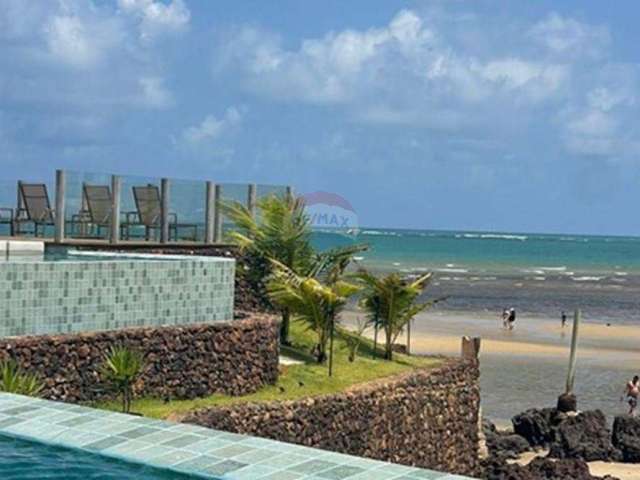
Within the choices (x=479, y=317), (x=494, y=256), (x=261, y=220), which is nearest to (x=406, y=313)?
(x=261, y=220)

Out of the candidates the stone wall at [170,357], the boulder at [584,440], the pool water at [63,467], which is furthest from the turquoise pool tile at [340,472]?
the boulder at [584,440]

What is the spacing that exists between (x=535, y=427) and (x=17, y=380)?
13.1 meters

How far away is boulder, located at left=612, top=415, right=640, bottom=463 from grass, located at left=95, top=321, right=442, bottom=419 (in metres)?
4.40

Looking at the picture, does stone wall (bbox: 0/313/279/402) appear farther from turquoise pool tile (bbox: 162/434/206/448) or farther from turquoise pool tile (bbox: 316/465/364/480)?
turquoise pool tile (bbox: 316/465/364/480)

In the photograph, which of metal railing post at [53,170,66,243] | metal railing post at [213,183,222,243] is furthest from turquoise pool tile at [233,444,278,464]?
metal railing post at [213,183,222,243]

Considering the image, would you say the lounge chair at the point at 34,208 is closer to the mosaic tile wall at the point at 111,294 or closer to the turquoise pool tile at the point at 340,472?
the mosaic tile wall at the point at 111,294

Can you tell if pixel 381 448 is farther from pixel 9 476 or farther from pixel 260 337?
pixel 9 476

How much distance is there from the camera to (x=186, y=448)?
701 centimetres

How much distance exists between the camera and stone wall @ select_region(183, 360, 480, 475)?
13.4 m

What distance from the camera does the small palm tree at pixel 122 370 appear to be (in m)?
12.4

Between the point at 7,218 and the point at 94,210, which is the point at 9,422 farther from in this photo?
the point at 7,218

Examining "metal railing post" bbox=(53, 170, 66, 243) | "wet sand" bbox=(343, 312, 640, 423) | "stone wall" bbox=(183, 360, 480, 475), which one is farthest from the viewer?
"wet sand" bbox=(343, 312, 640, 423)

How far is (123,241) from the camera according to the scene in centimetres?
1934

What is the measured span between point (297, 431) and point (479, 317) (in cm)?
3579
